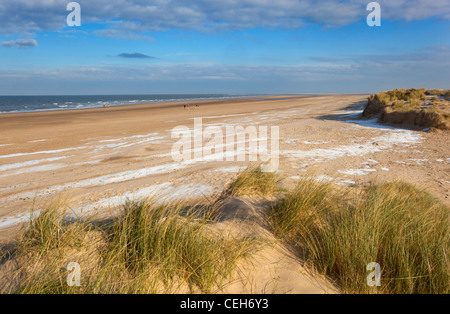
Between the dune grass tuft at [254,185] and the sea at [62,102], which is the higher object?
the sea at [62,102]

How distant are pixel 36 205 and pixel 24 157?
4.73m

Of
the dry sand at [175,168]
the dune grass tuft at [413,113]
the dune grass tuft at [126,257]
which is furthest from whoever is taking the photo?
the dune grass tuft at [413,113]

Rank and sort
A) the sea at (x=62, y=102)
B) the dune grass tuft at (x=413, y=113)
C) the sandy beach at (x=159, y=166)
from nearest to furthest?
the sandy beach at (x=159, y=166)
the dune grass tuft at (x=413, y=113)
the sea at (x=62, y=102)

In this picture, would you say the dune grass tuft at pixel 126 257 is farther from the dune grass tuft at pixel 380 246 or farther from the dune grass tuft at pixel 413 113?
the dune grass tuft at pixel 413 113

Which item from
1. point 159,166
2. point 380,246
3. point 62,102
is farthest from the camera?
point 62,102

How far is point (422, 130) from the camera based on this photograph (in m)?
11.9

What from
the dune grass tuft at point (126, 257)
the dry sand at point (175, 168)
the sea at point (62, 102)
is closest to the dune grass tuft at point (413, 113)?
the dry sand at point (175, 168)

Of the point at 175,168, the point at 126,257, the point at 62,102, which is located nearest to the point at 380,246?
the point at 126,257

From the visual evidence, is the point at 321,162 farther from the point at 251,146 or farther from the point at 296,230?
the point at 296,230

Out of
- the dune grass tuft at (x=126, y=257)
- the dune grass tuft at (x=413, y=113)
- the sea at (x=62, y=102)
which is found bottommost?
the dune grass tuft at (x=126, y=257)

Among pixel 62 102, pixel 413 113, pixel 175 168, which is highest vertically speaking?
pixel 62 102

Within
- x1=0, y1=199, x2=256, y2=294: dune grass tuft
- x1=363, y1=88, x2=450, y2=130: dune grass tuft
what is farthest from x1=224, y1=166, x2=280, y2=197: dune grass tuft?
x1=363, y1=88, x2=450, y2=130: dune grass tuft

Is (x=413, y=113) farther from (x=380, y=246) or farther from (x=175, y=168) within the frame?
(x=380, y=246)

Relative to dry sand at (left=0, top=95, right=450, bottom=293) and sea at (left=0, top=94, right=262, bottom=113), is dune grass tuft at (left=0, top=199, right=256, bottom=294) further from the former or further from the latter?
sea at (left=0, top=94, right=262, bottom=113)
